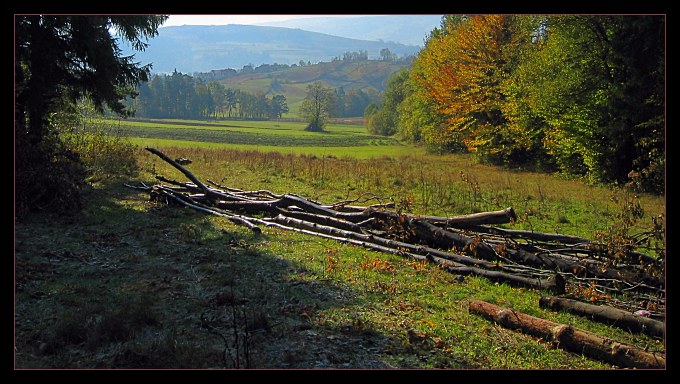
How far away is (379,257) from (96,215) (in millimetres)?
7296

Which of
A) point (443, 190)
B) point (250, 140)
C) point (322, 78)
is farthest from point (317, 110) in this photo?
point (322, 78)

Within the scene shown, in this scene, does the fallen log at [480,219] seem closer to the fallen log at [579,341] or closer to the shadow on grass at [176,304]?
the shadow on grass at [176,304]

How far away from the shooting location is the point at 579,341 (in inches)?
224

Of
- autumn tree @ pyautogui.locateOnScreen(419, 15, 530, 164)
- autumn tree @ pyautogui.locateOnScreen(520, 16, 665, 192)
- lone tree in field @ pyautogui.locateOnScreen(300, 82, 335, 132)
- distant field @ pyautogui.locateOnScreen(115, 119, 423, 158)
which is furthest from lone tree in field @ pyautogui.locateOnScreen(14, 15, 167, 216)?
lone tree in field @ pyautogui.locateOnScreen(300, 82, 335, 132)

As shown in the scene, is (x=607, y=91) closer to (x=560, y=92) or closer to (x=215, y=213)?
(x=560, y=92)

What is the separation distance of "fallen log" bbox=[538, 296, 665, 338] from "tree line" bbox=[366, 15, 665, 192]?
3.70 m

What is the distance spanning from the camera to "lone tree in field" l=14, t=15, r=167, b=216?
11805 mm

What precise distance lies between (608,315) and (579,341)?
47.9 inches

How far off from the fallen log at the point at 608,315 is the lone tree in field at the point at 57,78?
1039 cm

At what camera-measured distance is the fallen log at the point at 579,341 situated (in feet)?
17.4

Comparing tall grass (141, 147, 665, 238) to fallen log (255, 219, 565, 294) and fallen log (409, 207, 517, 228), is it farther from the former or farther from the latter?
fallen log (255, 219, 565, 294)

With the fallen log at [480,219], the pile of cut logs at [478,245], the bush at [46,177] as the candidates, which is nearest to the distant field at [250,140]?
the bush at [46,177]

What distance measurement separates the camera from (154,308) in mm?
6645
